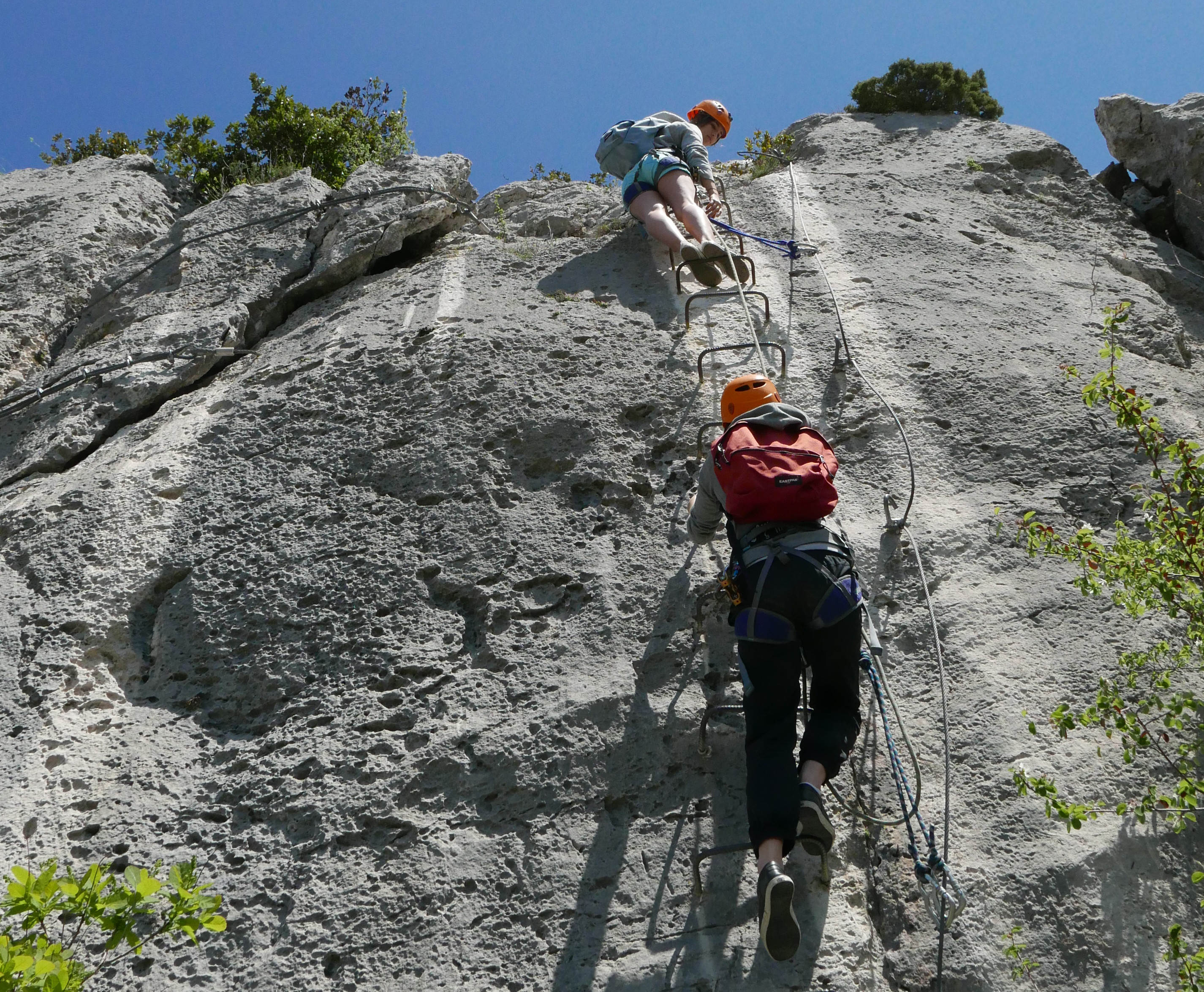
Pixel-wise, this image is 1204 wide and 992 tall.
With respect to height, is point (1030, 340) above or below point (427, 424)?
above

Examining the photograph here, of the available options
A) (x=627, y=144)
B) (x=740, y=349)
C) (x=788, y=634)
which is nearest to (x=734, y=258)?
(x=740, y=349)

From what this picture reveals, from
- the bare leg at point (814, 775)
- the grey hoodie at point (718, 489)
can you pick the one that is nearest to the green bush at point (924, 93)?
the grey hoodie at point (718, 489)

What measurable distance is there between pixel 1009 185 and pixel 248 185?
5.35m

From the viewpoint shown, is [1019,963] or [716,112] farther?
[716,112]

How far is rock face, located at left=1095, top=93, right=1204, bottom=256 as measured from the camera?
748 centimetres

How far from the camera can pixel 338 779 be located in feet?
13.1

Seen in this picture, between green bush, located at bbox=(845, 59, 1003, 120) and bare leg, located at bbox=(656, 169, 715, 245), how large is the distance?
3038 millimetres

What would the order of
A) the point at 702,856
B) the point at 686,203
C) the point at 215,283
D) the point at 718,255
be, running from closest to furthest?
1. the point at 702,856
2. the point at 718,255
3. the point at 686,203
4. the point at 215,283

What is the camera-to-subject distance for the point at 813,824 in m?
3.18

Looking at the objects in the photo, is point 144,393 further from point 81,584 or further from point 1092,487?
point 1092,487

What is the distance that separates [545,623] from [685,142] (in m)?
3.85

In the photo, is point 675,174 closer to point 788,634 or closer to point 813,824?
point 788,634

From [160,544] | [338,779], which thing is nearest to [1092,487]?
[338,779]

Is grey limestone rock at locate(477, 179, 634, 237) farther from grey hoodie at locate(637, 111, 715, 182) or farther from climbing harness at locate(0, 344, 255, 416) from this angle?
climbing harness at locate(0, 344, 255, 416)
